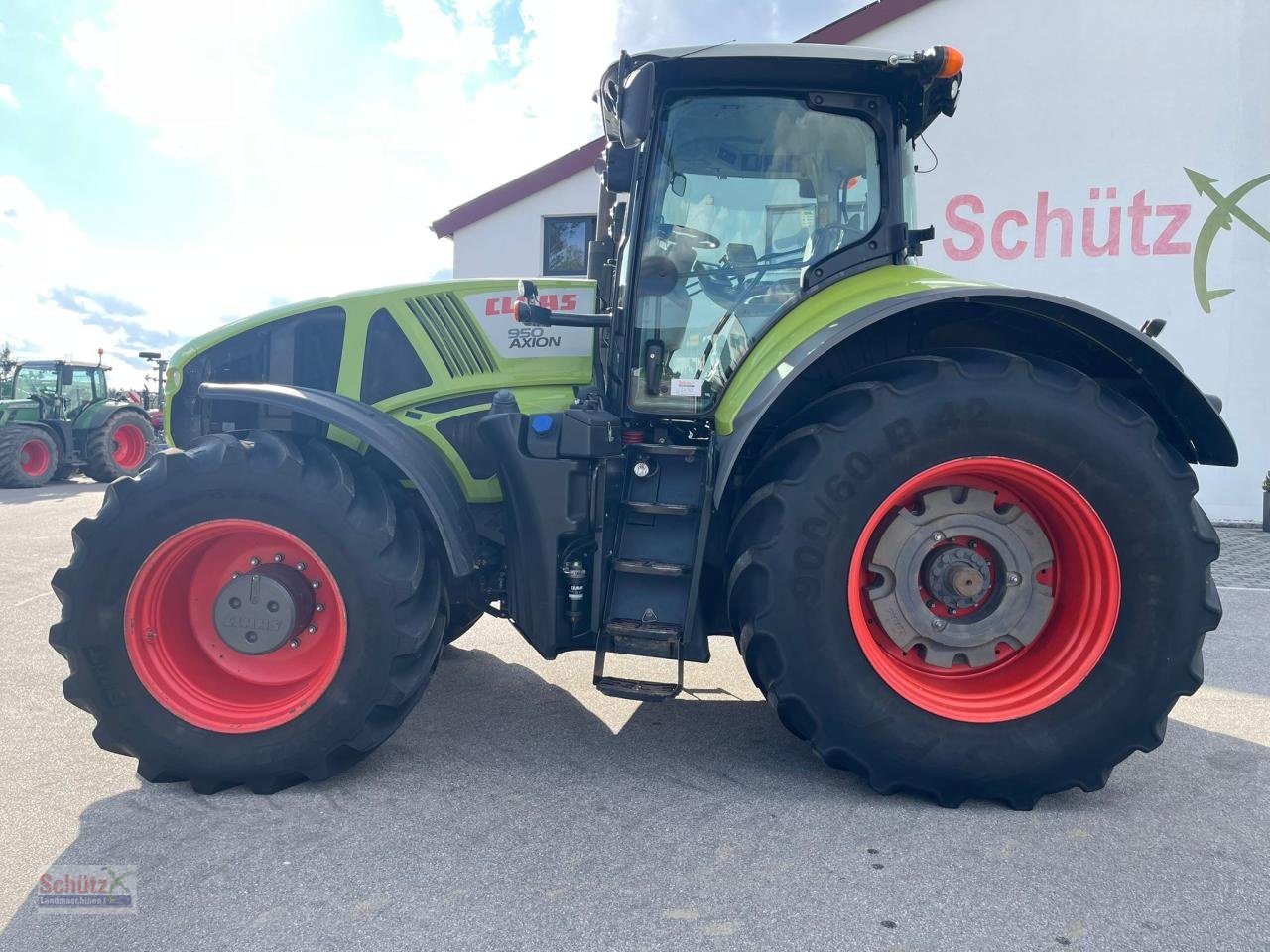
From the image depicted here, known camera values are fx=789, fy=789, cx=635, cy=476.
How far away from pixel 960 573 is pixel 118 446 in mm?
14664

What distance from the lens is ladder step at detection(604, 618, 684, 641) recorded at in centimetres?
240

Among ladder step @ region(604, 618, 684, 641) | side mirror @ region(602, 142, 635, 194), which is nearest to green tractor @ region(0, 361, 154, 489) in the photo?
side mirror @ region(602, 142, 635, 194)

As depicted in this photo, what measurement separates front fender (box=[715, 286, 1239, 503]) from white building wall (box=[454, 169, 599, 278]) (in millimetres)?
8052

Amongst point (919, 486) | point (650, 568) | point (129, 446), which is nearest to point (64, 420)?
point (129, 446)

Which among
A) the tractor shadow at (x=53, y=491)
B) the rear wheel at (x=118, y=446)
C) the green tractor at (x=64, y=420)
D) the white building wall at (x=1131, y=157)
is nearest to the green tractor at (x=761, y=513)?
the white building wall at (x=1131, y=157)

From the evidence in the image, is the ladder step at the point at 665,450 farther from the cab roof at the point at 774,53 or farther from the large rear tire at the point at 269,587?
the cab roof at the point at 774,53

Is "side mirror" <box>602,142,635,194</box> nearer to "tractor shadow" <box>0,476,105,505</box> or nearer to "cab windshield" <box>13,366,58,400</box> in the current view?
"tractor shadow" <box>0,476,105,505</box>

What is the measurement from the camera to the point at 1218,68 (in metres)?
7.74

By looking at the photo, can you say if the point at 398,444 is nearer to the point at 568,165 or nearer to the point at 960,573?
the point at 960,573

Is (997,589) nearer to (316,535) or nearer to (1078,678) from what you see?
(1078,678)

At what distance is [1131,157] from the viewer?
7906mm

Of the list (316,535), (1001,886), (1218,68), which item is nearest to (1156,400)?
(1001,886)

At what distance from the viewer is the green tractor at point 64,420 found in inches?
468

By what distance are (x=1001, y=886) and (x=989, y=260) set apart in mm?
7749
